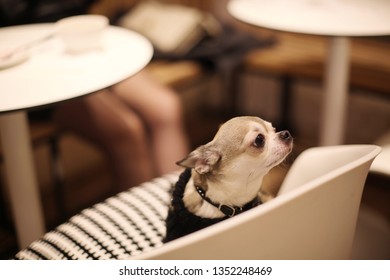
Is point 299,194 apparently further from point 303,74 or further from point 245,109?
point 245,109

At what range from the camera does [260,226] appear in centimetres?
60

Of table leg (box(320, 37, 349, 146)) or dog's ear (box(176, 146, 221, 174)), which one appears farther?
table leg (box(320, 37, 349, 146))

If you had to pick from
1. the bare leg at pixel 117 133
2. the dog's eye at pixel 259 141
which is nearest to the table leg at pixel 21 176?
the bare leg at pixel 117 133

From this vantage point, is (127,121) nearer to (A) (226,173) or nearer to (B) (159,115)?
(B) (159,115)

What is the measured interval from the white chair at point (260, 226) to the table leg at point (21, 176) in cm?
32

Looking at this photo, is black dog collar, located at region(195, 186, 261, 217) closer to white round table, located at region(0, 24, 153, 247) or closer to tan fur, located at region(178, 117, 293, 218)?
tan fur, located at region(178, 117, 293, 218)

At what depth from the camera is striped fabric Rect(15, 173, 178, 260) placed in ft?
3.19

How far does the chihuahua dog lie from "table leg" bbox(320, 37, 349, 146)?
864 millimetres

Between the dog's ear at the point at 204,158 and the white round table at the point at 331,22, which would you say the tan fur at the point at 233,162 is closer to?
the dog's ear at the point at 204,158

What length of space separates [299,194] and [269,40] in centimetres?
195

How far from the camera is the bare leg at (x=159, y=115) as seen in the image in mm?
1592

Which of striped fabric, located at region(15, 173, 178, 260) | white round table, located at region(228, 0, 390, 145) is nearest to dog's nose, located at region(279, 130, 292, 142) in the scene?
striped fabric, located at region(15, 173, 178, 260)

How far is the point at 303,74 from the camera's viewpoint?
2156 millimetres

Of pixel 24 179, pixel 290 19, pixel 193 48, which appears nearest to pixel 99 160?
pixel 193 48
